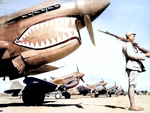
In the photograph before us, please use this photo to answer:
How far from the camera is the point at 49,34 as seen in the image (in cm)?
362

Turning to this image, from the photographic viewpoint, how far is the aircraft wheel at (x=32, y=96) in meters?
5.35

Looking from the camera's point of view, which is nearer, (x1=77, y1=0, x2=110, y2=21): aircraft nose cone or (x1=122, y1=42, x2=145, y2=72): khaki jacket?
(x1=122, y1=42, x2=145, y2=72): khaki jacket

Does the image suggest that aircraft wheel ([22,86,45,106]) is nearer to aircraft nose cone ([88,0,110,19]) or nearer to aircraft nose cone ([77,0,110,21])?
aircraft nose cone ([77,0,110,21])

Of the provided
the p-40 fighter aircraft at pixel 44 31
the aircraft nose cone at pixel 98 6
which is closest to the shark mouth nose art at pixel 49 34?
the p-40 fighter aircraft at pixel 44 31

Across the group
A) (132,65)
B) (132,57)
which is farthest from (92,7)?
(132,65)

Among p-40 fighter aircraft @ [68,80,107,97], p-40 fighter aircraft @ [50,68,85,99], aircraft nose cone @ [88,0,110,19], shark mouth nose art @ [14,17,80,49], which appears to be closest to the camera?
shark mouth nose art @ [14,17,80,49]

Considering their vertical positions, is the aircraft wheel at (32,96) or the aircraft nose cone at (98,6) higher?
the aircraft nose cone at (98,6)

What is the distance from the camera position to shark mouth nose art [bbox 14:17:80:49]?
361 centimetres

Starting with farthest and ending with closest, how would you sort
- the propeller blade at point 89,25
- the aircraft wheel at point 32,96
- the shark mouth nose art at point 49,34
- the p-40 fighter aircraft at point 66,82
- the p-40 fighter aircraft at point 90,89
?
the p-40 fighter aircraft at point 90,89, the p-40 fighter aircraft at point 66,82, the aircraft wheel at point 32,96, the propeller blade at point 89,25, the shark mouth nose art at point 49,34

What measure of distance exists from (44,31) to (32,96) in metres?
2.92

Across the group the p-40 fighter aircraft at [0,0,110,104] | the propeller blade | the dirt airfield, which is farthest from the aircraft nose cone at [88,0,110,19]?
the dirt airfield

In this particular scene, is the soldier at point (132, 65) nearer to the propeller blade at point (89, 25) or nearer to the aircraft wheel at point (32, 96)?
the propeller blade at point (89, 25)

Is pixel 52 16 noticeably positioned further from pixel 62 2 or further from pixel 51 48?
pixel 51 48

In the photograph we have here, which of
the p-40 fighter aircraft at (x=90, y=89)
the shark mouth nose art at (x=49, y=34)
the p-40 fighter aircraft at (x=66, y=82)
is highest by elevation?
the shark mouth nose art at (x=49, y=34)
